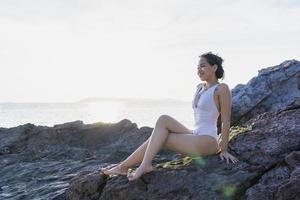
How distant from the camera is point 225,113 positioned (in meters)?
8.91

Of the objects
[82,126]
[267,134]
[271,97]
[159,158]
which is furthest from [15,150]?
[267,134]

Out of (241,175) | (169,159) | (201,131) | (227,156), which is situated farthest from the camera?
(169,159)

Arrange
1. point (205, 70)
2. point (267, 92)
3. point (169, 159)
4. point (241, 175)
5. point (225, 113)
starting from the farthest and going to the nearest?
point (267, 92) < point (169, 159) < point (205, 70) < point (225, 113) < point (241, 175)

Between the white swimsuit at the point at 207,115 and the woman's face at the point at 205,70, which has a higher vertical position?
the woman's face at the point at 205,70

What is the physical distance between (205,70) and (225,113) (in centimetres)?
90

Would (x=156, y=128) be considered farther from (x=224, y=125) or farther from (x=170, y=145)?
(x=224, y=125)

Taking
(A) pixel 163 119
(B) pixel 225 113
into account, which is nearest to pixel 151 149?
(A) pixel 163 119

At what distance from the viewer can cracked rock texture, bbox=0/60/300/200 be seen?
27.2 ft

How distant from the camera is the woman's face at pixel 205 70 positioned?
30.5 ft

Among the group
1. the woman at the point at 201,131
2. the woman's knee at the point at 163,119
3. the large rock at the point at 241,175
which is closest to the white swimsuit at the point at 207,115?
the woman at the point at 201,131

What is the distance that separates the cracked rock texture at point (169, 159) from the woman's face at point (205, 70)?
3.93 ft

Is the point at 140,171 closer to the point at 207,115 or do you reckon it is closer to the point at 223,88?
the point at 207,115

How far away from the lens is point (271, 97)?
14.1 meters

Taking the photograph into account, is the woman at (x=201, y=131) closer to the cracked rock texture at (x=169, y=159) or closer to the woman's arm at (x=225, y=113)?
the woman's arm at (x=225, y=113)
